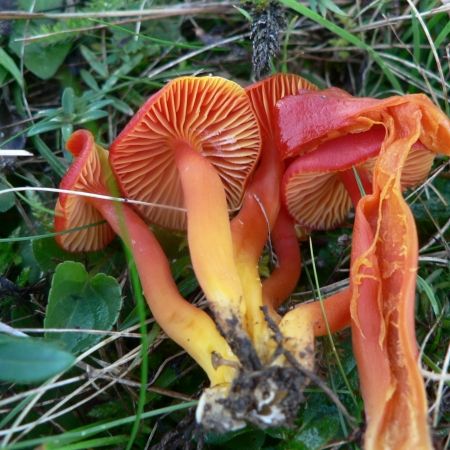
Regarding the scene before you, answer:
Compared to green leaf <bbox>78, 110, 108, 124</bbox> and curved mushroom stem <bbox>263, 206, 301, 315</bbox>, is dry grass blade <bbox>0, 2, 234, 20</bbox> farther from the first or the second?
curved mushroom stem <bbox>263, 206, 301, 315</bbox>

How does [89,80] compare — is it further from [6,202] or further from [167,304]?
[167,304]

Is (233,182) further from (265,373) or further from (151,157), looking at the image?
(265,373)

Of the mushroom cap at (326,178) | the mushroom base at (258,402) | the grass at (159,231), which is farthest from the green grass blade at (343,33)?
the mushroom base at (258,402)

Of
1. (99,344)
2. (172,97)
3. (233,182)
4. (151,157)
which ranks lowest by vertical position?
(99,344)

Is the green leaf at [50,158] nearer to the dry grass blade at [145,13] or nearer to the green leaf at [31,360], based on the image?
the dry grass blade at [145,13]

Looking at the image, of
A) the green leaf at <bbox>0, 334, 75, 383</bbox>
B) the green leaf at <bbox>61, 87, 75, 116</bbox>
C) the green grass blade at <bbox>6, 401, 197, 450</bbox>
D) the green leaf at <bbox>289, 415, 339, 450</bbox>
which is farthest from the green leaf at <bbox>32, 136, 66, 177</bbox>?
the green leaf at <bbox>289, 415, 339, 450</bbox>

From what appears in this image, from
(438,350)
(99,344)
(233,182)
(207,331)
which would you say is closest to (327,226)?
(233,182)
